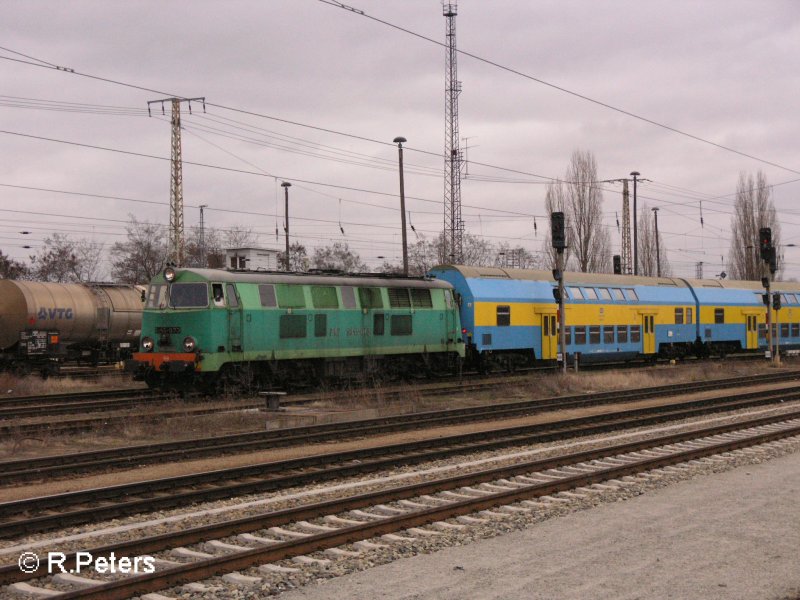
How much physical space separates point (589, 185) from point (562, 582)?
2169 inches

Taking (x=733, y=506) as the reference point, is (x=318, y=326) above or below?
above

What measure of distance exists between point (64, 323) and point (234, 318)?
11427mm

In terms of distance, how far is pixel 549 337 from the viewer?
31.3m

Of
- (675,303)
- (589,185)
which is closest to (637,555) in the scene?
(675,303)

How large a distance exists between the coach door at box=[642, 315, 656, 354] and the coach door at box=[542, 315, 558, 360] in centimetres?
527

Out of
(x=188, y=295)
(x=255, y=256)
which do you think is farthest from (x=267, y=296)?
(x=255, y=256)

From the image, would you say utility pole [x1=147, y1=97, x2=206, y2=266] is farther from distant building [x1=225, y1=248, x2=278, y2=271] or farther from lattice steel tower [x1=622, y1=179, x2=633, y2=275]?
lattice steel tower [x1=622, y1=179, x2=633, y2=275]

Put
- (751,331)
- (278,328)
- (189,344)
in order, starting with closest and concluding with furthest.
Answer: (189,344) → (278,328) → (751,331)

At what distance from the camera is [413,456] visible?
1370 centimetres

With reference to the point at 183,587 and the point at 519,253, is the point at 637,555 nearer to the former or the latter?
the point at 183,587

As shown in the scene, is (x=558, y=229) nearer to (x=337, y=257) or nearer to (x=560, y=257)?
(x=560, y=257)

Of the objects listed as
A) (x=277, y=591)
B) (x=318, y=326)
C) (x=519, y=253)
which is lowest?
(x=277, y=591)

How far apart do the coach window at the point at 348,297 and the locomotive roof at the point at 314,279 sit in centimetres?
17

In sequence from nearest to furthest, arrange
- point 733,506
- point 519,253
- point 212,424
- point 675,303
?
1. point 733,506
2. point 212,424
3. point 675,303
4. point 519,253
